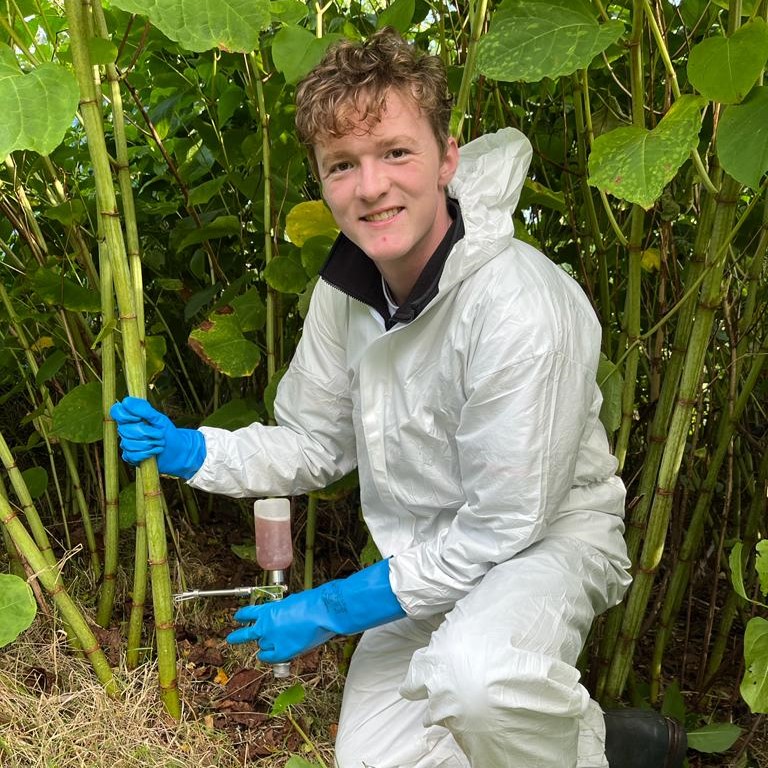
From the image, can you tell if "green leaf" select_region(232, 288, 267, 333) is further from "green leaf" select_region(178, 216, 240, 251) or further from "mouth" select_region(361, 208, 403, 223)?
"mouth" select_region(361, 208, 403, 223)

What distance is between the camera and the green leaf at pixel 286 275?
1673mm

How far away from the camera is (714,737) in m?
1.64

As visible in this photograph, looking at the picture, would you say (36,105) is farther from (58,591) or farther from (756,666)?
(756,666)

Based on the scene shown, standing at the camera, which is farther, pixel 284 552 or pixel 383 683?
pixel 383 683

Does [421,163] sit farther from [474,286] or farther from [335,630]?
[335,630]

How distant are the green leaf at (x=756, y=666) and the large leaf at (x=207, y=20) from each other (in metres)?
1.01

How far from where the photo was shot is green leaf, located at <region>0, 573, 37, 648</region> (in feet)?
4.35

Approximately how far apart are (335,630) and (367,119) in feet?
2.51

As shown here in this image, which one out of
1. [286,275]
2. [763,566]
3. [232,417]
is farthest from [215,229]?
[763,566]

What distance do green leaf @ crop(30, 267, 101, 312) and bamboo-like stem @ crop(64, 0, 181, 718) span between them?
32cm

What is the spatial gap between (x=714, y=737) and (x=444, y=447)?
696mm

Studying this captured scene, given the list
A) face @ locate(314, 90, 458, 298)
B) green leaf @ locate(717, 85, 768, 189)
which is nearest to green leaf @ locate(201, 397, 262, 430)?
face @ locate(314, 90, 458, 298)

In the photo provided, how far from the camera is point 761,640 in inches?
51.3

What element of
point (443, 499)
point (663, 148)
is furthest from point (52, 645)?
point (663, 148)
